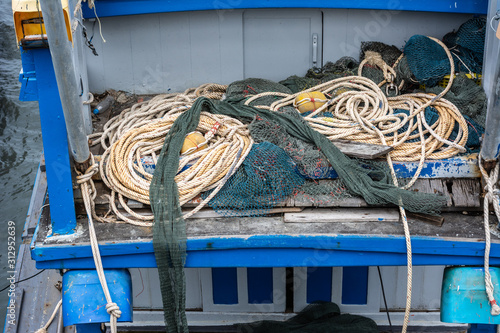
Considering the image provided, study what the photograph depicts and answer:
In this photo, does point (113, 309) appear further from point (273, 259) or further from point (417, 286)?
point (417, 286)

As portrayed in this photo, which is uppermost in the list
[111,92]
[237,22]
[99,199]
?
[237,22]

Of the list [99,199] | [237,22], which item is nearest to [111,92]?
[237,22]

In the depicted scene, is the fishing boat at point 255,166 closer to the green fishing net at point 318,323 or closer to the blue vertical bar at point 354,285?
the blue vertical bar at point 354,285

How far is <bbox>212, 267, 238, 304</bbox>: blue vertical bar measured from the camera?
16.4 feet

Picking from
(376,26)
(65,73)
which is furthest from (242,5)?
(65,73)

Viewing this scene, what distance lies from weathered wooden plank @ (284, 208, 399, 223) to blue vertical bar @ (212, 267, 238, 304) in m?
1.57

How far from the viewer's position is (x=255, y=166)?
12.1 feet

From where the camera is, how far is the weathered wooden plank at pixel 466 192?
3.60 metres

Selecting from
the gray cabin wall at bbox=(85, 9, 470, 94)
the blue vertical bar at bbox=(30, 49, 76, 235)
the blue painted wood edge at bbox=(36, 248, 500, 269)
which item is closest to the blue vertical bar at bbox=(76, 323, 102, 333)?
the blue painted wood edge at bbox=(36, 248, 500, 269)

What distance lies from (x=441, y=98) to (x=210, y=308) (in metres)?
2.76

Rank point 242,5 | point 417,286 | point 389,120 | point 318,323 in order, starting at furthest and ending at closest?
point 242,5, point 417,286, point 318,323, point 389,120

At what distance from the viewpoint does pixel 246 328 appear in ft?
16.0

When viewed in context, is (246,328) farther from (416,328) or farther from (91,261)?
(91,261)

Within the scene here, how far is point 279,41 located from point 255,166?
2144mm
